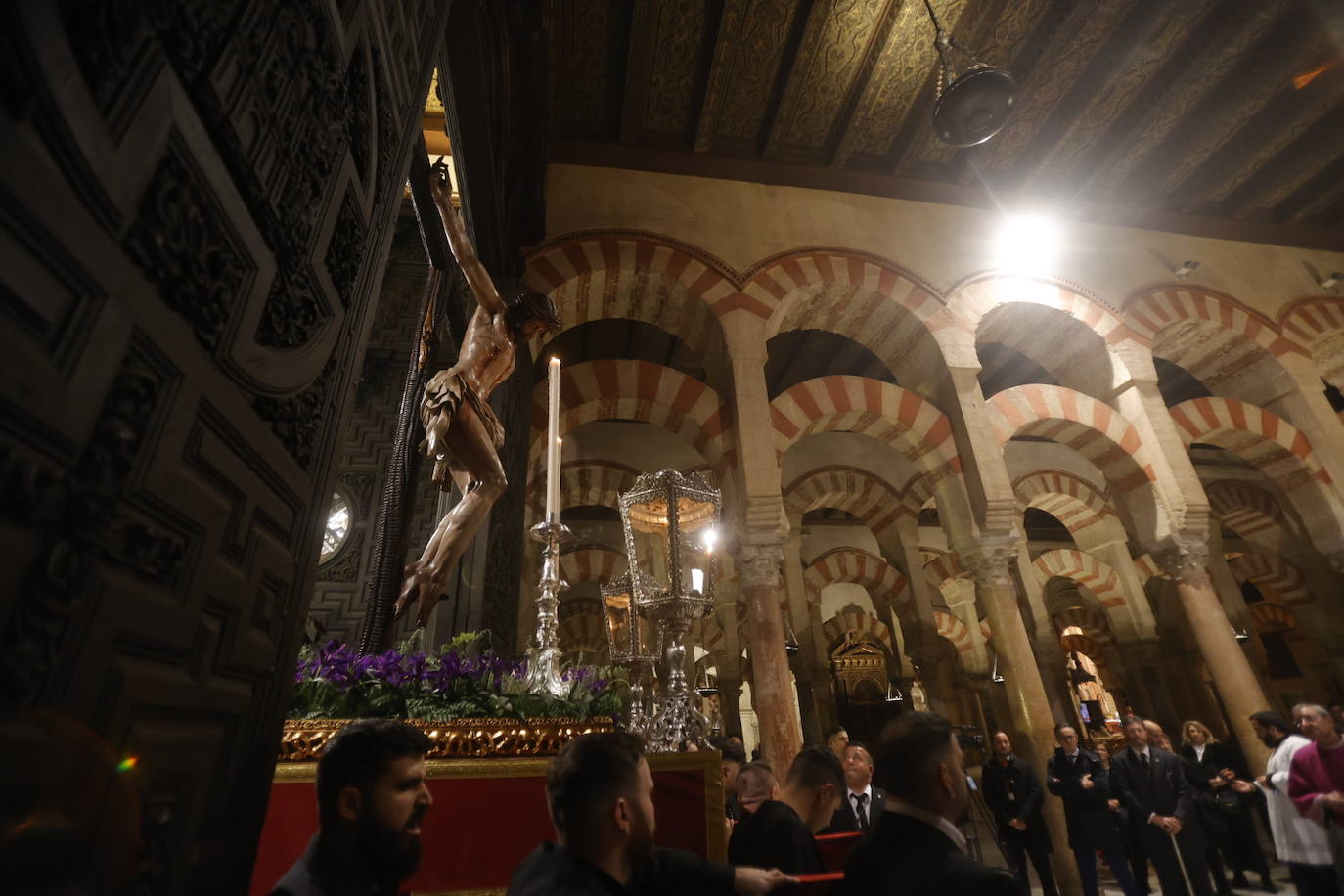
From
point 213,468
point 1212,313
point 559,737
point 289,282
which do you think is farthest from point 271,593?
point 1212,313

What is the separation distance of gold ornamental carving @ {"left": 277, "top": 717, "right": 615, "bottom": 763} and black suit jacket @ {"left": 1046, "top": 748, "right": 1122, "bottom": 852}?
4.39m

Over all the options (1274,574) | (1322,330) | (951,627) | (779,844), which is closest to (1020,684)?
(779,844)

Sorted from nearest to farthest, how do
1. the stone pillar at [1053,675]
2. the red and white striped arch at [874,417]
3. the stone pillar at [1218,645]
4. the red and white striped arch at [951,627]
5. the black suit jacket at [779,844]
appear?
the black suit jacket at [779,844] → the stone pillar at [1218,645] → the red and white striped arch at [874,417] → the stone pillar at [1053,675] → the red and white striped arch at [951,627]

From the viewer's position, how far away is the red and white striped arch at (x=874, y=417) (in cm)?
598

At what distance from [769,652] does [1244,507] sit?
9132 millimetres

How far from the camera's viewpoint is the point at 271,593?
103cm

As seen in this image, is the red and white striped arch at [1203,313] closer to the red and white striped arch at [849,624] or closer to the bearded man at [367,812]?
the red and white striped arch at [849,624]

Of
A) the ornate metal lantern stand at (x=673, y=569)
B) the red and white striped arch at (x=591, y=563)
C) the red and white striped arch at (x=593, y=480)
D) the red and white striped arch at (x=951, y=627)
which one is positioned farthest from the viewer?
the red and white striped arch at (x=951, y=627)

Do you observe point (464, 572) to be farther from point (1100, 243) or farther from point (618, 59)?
point (1100, 243)

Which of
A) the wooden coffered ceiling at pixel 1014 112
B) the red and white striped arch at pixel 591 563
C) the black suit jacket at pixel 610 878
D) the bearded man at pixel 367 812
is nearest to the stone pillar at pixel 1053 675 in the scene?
the wooden coffered ceiling at pixel 1014 112

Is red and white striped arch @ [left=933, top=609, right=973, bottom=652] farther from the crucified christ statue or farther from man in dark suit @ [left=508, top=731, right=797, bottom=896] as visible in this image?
man in dark suit @ [left=508, top=731, right=797, bottom=896]

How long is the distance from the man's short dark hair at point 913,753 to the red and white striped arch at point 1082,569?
32.4 ft

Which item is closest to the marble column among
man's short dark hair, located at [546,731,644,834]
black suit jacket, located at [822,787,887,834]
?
black suit jacket, located at [822,787,887,834]

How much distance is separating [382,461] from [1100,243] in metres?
7.95
